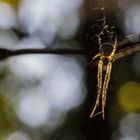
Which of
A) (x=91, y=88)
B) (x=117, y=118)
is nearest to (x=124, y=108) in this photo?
(x=117, y=118)

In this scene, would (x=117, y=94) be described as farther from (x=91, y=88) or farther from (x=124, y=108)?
(x=91, y=88)

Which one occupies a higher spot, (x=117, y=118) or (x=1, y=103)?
(x=1, y=103)

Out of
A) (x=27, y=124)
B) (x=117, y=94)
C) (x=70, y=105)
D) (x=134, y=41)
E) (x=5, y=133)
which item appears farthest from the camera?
(x=27, y=124)

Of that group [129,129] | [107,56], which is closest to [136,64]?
[129,129]

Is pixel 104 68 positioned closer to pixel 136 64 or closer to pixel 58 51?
pixel 58 51

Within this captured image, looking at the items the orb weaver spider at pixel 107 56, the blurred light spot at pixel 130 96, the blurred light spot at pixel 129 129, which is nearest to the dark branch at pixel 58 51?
the orb weaver spider at pixel 107 56

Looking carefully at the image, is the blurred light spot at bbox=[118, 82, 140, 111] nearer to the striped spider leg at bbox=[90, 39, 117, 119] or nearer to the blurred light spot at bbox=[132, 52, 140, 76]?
the blurred light spot at bbox=[132, 52, 140, 76]

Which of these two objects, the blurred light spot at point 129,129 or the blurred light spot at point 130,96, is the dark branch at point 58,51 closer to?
the blurred light spot at point 130,96

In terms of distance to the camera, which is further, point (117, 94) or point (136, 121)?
point (136, 121)
